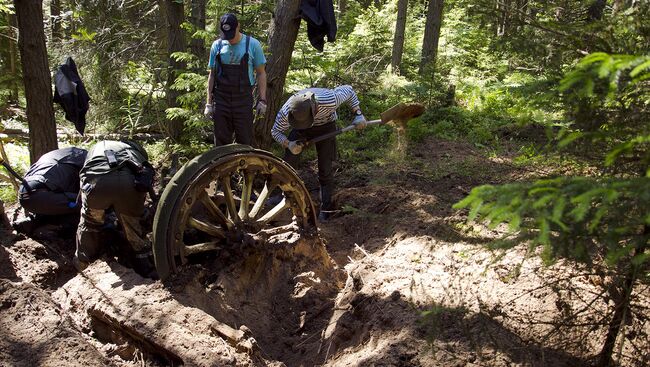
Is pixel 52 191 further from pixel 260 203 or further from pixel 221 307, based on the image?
pixel 221 307

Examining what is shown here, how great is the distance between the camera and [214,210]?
15.9ft

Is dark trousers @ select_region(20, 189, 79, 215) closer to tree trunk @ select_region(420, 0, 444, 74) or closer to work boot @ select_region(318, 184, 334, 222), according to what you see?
work boot @ select_region(318, 184, 334, 222)

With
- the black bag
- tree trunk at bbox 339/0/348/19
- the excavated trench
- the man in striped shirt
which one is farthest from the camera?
tree trunk at bbox 339/0/348/19

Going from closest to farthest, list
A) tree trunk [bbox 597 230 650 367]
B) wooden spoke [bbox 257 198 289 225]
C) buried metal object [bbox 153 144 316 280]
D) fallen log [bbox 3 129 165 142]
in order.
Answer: tree trunk [bbox 597 230 650 367] < buried metal object [bbox 153 144 316 280] < wooden spoke [bbox 257 198 289 225] < fallen log [bbox 3 129 165 142]

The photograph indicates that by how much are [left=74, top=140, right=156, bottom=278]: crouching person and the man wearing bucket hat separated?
1.87 meters

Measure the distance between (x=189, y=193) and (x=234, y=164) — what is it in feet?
1.71

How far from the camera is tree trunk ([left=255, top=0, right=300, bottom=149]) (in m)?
7.79

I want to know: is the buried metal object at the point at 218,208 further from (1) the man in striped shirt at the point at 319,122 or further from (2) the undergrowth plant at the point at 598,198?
(2) the undergrowth plant at the point at 598,198

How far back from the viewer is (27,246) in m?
5.69

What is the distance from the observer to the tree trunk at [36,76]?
264 inches

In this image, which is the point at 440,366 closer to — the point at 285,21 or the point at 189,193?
the point at 189,193

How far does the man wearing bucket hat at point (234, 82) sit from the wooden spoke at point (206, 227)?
2.35m

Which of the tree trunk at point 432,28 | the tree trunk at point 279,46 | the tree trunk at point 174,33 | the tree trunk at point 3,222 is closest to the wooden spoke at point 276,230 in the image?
the tree trunk at point 279,46

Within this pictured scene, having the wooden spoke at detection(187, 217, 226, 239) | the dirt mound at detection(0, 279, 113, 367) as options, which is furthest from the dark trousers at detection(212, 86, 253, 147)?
the dirt mound at detection(0, 279, 113, 367)
